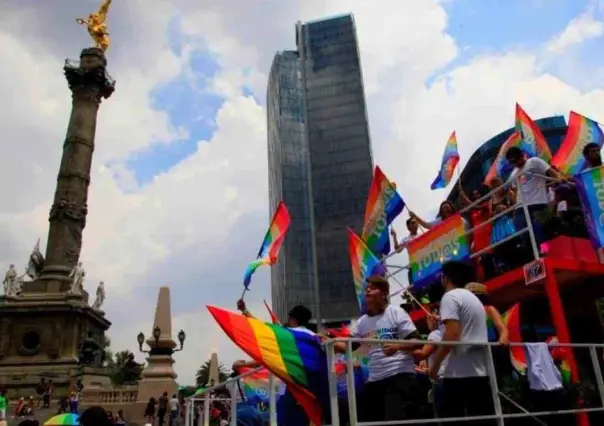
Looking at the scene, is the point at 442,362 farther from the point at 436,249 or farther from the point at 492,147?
the point at 492,147

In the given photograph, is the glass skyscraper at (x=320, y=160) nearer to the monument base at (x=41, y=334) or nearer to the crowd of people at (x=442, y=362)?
the monument base at (x=41, y=334)

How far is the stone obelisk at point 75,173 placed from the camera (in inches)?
1352

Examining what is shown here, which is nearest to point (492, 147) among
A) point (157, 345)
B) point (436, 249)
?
point (157, 345)

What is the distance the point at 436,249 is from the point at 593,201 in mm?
2248

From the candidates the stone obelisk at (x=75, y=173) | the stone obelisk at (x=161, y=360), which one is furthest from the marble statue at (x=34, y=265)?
the stone obelisk at (x=161, y=360)

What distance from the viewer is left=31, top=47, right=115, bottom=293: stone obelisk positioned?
34.3 metres

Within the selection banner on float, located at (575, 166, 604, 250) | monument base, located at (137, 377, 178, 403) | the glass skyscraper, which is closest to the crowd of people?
banner on float, located at (575, 166, 604, 250)

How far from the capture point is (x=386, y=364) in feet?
12.9

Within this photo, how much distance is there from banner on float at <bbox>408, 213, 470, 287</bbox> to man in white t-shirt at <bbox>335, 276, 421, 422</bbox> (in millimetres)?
3002

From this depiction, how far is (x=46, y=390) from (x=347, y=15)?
6576cm

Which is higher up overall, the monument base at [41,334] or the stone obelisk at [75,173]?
the stone obelisk at [75,173]

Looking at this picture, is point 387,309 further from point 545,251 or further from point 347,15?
point 347,15

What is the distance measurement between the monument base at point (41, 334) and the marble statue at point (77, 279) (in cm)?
71

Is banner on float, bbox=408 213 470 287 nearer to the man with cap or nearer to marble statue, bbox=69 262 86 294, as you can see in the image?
the man with cap
